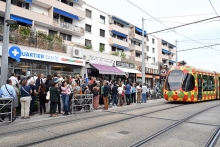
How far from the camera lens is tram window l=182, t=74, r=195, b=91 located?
14695 mm

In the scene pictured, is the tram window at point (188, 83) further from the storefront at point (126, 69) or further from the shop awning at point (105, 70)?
the storefront at point (126, 69)

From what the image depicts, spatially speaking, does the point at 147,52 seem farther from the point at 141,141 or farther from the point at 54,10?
the point at 141,141

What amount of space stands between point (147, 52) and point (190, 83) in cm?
3145

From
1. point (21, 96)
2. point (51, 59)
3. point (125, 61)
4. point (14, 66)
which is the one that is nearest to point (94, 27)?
point (125, 61)

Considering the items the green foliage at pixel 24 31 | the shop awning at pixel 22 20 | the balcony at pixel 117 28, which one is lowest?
the green foliage at pixel 24 31

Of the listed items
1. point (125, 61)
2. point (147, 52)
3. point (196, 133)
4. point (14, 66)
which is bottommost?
point (196, 133)

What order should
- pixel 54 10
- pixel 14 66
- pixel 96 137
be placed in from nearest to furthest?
pixel 96 137 → pixel 14 66 → pixel 54 10

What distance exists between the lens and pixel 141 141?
5.23 metres

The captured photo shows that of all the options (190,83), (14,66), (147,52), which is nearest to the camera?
(190,83)

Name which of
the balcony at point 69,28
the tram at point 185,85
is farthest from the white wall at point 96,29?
the tram at point 185,85

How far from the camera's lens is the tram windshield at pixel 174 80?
14.9 m

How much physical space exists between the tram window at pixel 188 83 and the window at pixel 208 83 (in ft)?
8.11

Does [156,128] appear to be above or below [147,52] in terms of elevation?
below

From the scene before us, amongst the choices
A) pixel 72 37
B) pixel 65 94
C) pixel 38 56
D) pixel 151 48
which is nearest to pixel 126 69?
pixel 72 37
